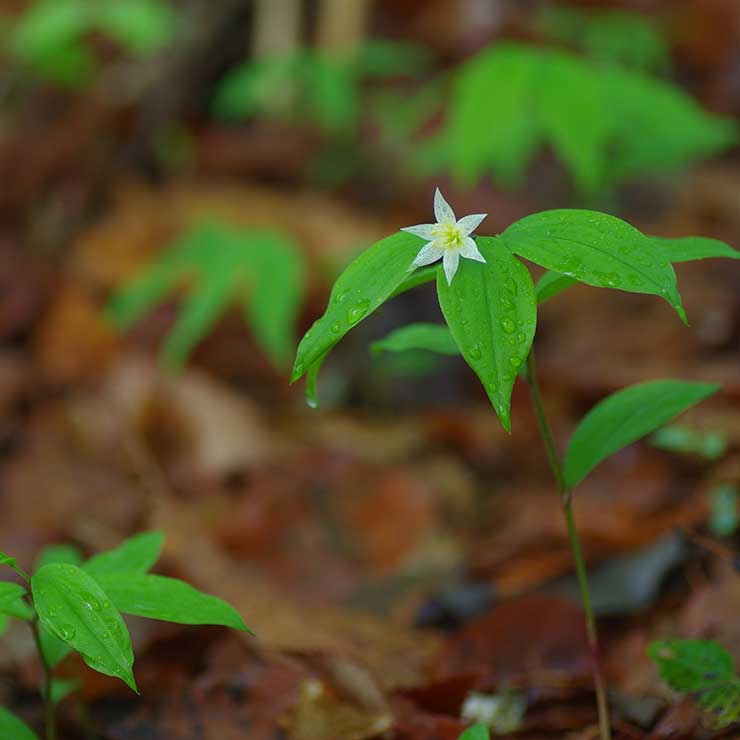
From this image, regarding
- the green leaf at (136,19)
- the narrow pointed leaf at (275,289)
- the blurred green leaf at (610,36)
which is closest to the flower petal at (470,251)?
the narrow pointed leaf at (275,289)

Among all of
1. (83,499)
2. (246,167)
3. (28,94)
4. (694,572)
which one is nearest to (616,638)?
(694,572)

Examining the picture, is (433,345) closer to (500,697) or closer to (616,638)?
(500,697)

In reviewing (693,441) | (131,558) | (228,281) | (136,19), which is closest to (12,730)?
(131,558)

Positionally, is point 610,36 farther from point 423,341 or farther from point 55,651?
point 55,651

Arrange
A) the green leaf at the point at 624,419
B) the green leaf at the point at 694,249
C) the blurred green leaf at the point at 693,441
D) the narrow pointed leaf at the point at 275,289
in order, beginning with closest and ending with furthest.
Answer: the green leaf at the point at 694,249, the green leaf at the point at 624,419, the blurred green leaf at the point at 693,441, the narrow pointed leaf at the point at 275,289

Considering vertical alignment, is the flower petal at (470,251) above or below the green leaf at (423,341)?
above

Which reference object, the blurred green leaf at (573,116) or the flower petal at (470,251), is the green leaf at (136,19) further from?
the flower petal at (470,251)

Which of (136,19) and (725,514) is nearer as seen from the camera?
(725,514)
